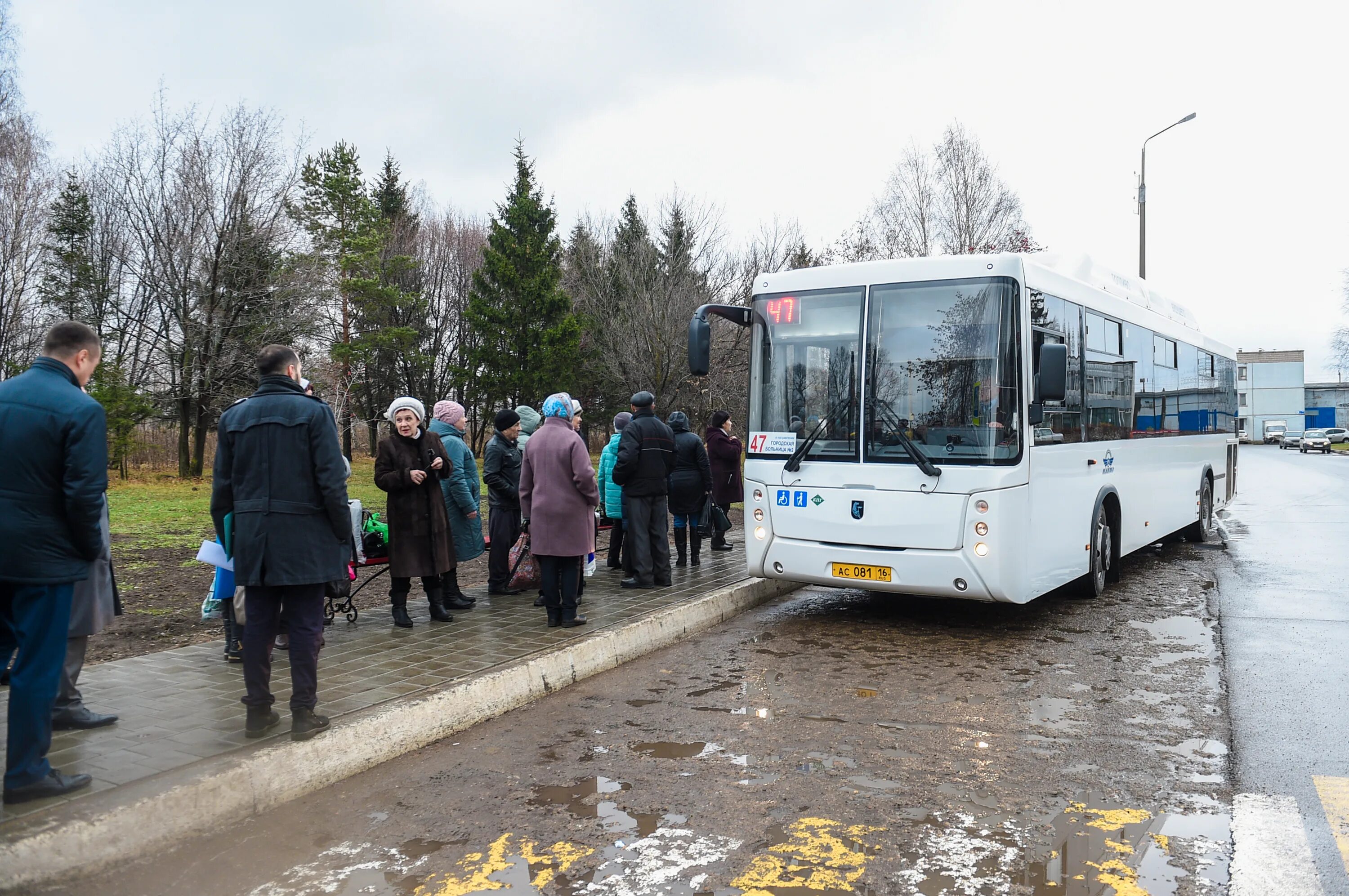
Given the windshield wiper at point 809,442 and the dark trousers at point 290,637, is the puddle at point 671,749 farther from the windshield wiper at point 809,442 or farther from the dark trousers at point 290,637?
the windshield wiper at point 809,442

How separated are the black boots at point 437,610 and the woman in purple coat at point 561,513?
2.93 ft

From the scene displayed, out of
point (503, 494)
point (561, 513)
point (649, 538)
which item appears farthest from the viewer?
point (649, 538)

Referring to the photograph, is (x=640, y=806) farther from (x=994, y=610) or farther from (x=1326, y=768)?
(x=994, y=610)

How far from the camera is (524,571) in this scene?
9500 mm

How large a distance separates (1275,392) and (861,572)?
10792 cm

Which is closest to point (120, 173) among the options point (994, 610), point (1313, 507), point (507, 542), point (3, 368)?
point (3, 368)

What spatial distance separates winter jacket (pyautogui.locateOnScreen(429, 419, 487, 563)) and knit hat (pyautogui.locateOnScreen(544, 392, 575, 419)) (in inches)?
33.3

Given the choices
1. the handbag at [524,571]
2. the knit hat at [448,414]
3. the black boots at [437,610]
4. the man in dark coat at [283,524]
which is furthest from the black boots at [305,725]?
the handbag at [524,571]

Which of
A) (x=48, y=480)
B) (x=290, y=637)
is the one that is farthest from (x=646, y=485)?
(x=48, y=480)

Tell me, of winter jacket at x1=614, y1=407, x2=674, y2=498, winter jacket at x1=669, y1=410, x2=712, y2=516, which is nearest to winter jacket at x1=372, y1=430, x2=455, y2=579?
winter jacket at x1=614, y1=407, x2=674, y2=498

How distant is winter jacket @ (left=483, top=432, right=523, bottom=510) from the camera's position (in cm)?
921

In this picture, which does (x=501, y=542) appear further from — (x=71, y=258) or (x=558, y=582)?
(x=71, y=258)

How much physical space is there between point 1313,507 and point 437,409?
19.4 m

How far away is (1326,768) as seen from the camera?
16.0 ft
